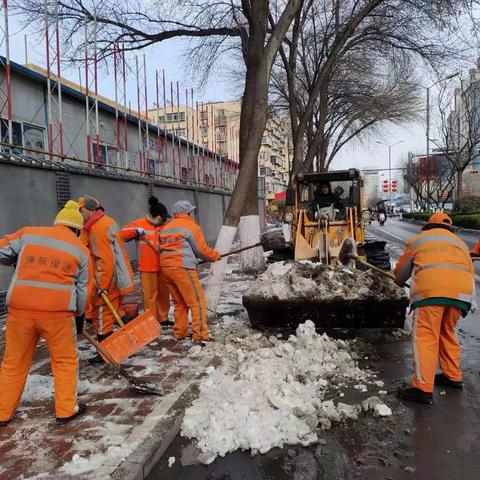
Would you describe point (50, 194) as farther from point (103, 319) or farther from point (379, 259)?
point (379, 259)

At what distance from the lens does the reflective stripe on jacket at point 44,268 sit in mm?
3682

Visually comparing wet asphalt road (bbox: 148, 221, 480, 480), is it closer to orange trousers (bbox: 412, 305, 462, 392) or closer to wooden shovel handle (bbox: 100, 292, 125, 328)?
orange trousers (bbox: 412, 305, 462, 392)

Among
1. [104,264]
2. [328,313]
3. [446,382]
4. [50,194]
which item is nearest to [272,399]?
[446,382]

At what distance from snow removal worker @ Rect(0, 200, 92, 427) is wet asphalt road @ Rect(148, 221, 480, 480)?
107cm

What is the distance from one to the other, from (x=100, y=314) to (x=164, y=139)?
15.8 metres

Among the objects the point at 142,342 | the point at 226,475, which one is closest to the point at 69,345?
the point at 142,342

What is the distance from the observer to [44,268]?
3.72m

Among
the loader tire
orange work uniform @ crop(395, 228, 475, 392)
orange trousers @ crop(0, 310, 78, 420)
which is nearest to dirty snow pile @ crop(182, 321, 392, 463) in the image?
orange work uniform @ crop(395, 228, 475, 392)

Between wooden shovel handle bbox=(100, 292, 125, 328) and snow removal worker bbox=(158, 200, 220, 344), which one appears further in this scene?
snow removal worker bbox=(158, 200, 220, 344)

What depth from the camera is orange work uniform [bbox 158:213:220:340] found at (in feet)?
19.8

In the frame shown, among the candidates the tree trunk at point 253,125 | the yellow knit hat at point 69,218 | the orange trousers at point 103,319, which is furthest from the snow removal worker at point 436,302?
the tree trunk at point 253,125

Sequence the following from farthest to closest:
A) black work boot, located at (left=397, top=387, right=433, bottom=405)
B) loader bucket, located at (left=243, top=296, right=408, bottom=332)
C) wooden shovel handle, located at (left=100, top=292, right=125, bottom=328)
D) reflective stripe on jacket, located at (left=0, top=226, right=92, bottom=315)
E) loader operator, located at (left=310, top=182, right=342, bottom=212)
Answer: loader operator, located at (left=310, top=182, right=342, bottom=212) → loader bucket, located at (left=243, top=296, right=408, bottom=332) → wooden shovel handle, located at (left=100, top=292, right=125, bottom=328) → black work boot, located at (left=397, top=387, right=433, bottom=405) → reflective stripe on jacket, located at (left=0, top=226, right=92, bottom=315)

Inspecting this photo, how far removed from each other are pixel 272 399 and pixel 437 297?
173cm

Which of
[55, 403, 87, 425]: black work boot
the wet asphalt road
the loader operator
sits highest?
the loader operator
